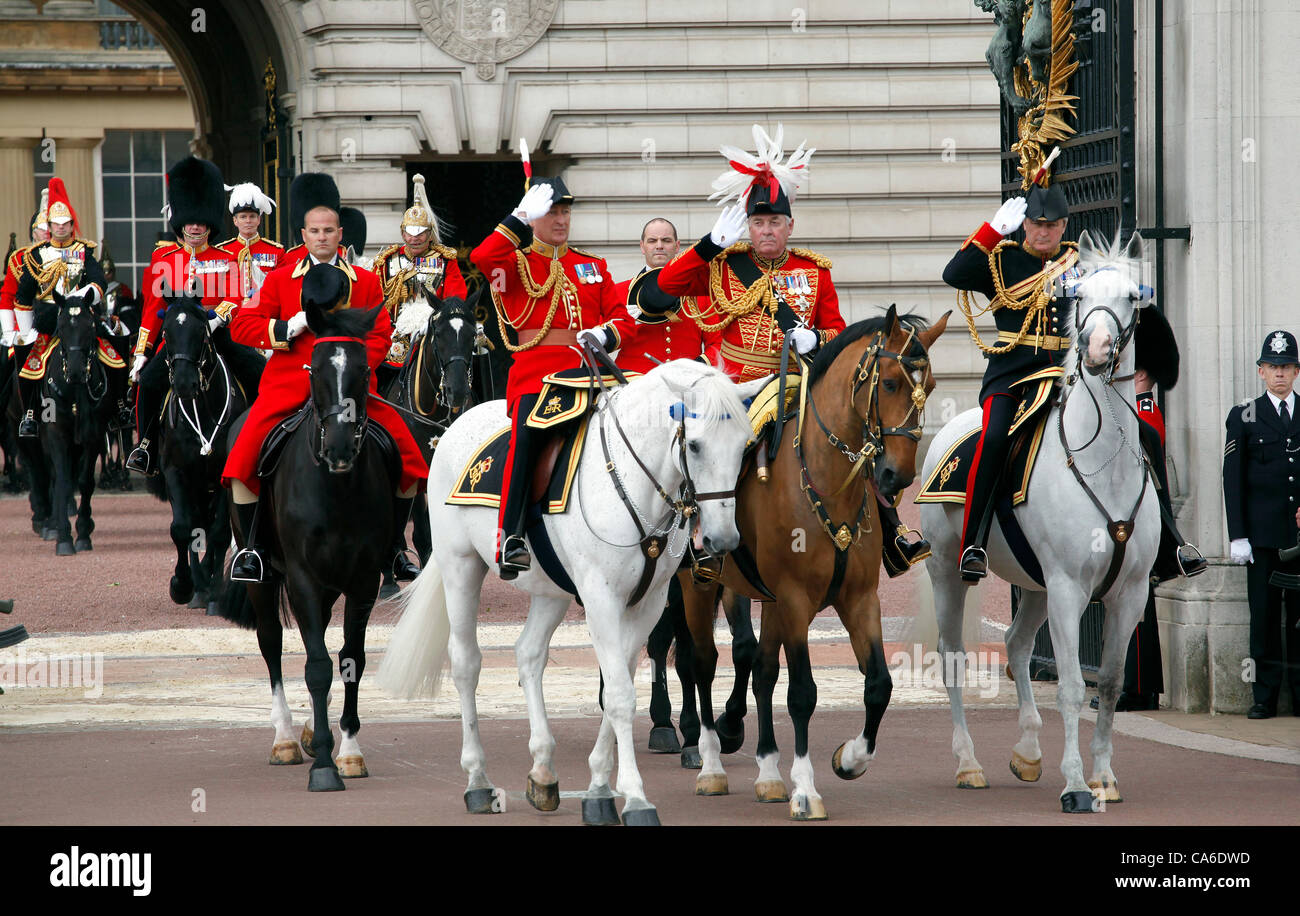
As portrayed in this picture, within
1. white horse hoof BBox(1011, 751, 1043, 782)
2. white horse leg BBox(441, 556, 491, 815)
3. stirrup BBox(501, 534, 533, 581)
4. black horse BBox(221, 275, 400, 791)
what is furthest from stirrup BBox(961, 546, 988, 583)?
black horse BBox(221, 275, 400, 791)

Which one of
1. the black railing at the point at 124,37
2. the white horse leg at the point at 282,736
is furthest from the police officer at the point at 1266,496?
the black railing at the point at 124,37

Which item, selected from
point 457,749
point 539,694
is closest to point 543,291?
point 539,694

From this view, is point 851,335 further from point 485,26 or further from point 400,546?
point 485,26

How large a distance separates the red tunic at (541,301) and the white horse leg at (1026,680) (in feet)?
7.94

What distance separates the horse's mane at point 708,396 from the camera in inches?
287

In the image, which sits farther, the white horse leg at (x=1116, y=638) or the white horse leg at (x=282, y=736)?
the white horse leg at (x=282, y=736)

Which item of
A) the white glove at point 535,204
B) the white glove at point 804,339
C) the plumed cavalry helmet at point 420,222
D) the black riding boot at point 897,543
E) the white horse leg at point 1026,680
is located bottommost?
the white horse leg at point 1026,680

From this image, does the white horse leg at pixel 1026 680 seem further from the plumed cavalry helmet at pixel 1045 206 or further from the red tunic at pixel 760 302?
the plumed cavalry helmet at pixel 1045 206

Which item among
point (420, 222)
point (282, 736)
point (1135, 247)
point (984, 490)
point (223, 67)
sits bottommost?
point (282, 736)

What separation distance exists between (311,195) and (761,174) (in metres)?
2.46

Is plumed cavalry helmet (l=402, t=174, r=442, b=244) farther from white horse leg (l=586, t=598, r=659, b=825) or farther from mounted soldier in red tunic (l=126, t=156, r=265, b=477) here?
white horse leg (l=586, t=598, r=659, b=825)

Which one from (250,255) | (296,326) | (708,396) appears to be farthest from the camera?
(250,255)

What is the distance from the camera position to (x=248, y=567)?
9.22 meters

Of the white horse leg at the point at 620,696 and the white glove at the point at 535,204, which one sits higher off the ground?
the white glove at the point at 535,204
